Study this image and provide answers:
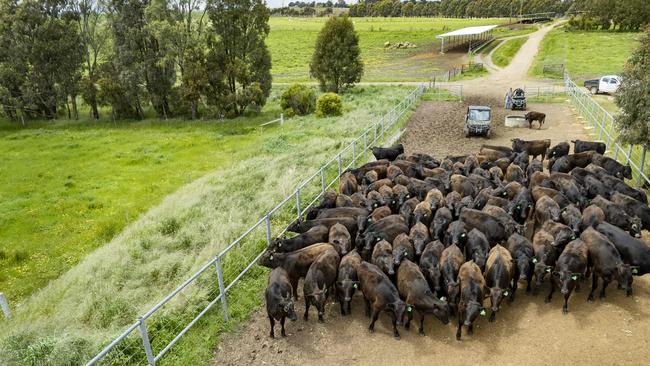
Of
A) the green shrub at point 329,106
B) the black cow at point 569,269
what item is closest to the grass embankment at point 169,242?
the green shrub at point 329,106

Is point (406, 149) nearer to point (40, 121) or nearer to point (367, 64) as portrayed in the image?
point (40, 121)

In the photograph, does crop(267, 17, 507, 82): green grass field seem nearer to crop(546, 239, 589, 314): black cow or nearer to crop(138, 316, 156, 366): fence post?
crop(546, 239, 589, 314): black cow

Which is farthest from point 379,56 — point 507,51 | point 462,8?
point 462,8

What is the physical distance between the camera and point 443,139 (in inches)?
961

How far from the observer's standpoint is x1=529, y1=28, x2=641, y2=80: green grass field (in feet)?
166

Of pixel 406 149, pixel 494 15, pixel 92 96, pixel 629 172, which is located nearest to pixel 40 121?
pixel 92 96

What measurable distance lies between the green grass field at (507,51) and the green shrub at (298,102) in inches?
1244

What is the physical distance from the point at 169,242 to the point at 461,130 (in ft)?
59.9

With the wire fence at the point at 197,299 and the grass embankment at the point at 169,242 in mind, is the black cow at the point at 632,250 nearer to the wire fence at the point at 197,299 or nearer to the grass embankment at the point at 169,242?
the wire fence at the point at 197,299

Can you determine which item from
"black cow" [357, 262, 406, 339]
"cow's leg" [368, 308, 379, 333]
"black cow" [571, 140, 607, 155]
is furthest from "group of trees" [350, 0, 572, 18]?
"cow's leg" [368, 308, 379, 333]

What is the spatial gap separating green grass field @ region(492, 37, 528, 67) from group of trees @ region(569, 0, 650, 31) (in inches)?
514

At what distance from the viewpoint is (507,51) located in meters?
66.2

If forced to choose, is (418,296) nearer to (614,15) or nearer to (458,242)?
(458,242)

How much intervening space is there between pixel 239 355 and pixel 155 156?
21.9m
